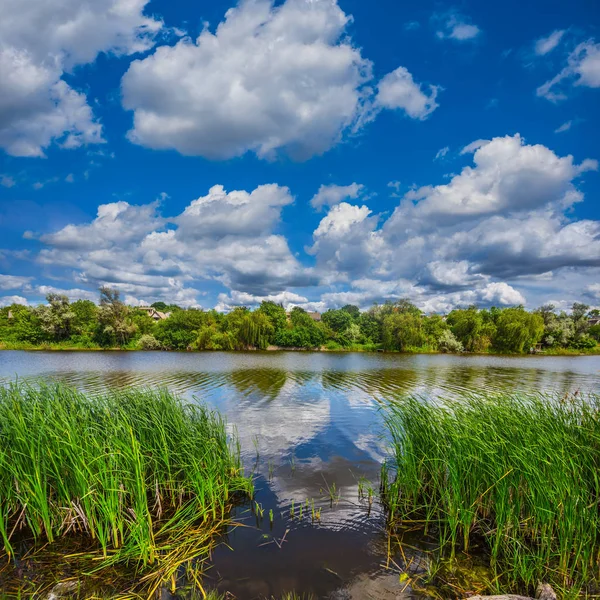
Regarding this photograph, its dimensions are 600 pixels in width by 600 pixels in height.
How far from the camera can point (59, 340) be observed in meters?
79.1

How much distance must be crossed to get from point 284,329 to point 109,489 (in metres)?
74.2

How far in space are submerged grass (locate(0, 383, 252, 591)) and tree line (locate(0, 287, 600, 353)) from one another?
60.7 meters

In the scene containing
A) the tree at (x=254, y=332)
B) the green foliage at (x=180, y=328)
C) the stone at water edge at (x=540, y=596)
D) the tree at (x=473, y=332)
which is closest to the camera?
the stone at water edge at (x=540, y=596)

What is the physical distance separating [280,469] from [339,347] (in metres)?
68.1

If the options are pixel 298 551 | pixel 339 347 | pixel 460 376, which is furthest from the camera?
pixel 339 347

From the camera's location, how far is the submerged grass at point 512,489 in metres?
5.14

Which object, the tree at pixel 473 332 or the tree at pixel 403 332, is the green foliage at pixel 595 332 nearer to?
the tree at pixel 473 332

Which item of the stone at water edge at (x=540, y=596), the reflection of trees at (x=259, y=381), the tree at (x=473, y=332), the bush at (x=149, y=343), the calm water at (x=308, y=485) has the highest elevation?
the tree at (x=473, y=332)

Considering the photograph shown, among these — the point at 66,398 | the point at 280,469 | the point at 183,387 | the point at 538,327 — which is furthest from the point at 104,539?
the point at 538,327

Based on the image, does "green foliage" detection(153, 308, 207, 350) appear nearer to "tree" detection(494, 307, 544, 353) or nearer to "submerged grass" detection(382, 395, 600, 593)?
"tree" detection(494, 307, 544, 353)

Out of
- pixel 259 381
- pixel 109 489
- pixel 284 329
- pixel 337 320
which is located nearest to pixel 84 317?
pixel 284 329

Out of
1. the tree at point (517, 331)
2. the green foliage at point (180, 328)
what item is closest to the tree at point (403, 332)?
the tree at point (517, 331)

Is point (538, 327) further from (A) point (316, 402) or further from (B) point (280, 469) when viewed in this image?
(B) point (280, 469)

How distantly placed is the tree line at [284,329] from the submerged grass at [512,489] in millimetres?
61558
